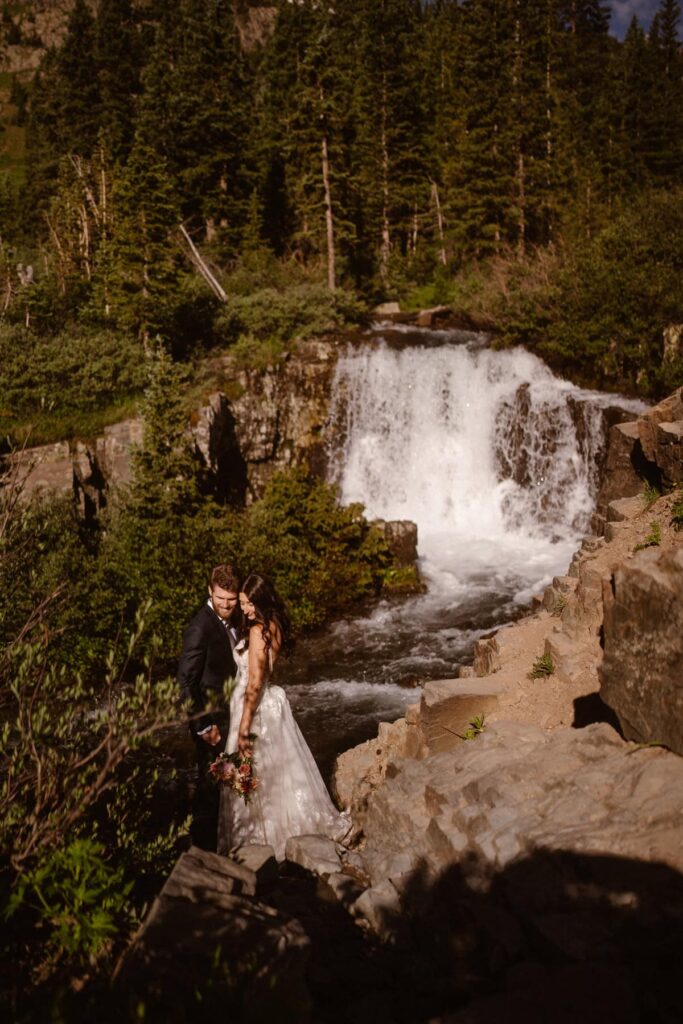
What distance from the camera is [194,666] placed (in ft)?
19.1

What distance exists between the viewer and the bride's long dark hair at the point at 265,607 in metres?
5.62

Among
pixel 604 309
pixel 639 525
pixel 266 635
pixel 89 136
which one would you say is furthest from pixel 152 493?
pixel 89 136

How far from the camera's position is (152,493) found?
1378 centimetres

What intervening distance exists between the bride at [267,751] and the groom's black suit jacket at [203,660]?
21 centimetres

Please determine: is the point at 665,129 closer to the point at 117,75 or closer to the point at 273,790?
the point at 117,75

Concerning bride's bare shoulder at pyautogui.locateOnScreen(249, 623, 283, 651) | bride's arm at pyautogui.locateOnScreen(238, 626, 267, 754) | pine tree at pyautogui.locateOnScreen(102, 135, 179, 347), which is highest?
pine tree at pyautogui.locateOnScreen(102, 135, 179, 347)

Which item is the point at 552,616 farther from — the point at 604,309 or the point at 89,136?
the point at 89,136

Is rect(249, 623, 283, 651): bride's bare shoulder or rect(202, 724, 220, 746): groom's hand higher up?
rect(249, 623, 283, 651): bride's bare shoulder

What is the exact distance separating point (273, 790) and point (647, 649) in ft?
11.8

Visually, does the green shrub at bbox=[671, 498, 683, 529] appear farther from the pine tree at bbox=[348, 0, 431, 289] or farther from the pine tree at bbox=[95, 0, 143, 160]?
the pine tree at bbox=[95, 0, 143, 160]

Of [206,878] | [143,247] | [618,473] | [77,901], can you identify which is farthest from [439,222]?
[77,901]

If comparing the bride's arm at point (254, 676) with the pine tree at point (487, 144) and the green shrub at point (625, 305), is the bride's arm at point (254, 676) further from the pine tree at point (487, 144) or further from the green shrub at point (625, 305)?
the pine tree at point (487, 144)

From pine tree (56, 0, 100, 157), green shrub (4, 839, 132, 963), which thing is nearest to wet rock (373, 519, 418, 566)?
green shrub (4, 839, 132, 963)

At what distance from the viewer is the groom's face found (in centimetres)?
568
